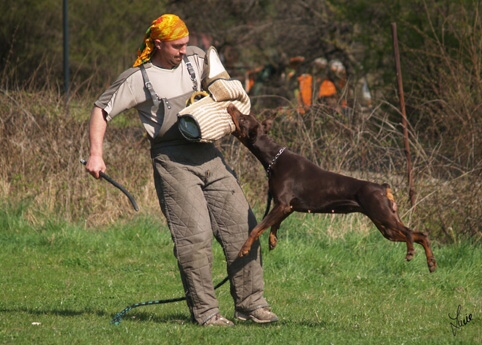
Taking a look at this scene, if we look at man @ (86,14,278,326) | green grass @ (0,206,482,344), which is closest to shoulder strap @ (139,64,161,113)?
man @ (86,14,278,326)

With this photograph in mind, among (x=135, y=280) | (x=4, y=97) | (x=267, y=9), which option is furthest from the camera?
(x=267, y=9)

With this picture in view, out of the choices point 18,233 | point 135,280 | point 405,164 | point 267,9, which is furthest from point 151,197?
point 267,9

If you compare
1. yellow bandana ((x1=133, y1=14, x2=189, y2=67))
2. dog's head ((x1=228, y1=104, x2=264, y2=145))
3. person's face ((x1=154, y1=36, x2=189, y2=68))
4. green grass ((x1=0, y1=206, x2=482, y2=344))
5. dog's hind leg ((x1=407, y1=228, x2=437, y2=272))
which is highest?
yellow bandana ((x1=133, y1=14, x2=189, y2=67))

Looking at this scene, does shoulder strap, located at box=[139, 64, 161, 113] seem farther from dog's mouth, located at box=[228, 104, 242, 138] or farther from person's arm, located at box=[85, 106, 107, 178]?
dog's mouth, located at box=[228, 104, 242, 138]

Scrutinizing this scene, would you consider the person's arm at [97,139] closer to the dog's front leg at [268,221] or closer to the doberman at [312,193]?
the doberman at [312,193]

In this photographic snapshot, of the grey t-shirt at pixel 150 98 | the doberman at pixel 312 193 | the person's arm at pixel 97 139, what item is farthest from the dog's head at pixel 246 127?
the person's arm at pixel 97 139

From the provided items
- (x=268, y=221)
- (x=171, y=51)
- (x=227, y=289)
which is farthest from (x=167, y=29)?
(x=227, y=289)

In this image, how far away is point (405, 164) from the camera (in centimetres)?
927

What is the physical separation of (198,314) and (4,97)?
5.89 metres

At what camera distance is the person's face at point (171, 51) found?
18.4ft

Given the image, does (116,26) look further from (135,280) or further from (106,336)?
(106,336)

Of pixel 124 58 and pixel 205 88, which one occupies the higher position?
pixel 205 88

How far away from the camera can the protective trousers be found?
570cm

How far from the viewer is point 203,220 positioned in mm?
5707
